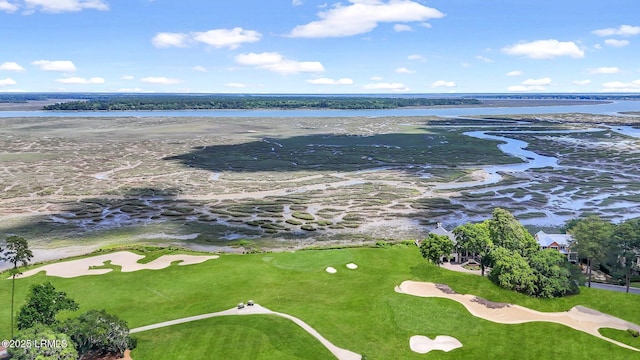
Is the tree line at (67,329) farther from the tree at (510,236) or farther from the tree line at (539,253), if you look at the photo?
the tree at (510,236)

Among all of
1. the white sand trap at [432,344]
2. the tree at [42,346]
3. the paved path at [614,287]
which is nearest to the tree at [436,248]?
the white sand trap at [432,344]

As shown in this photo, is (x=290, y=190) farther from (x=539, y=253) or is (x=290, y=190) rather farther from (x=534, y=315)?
(x=534, y=315)

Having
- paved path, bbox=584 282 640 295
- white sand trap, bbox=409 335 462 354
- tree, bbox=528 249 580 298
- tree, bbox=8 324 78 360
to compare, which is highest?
tree, bbox=8 324 78 360

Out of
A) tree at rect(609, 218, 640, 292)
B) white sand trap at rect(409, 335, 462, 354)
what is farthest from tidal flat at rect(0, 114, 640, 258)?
white sand trap at rect(409, 335, 462, 354)

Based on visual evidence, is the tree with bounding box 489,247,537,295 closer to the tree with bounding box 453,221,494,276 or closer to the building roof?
the tree with bounding box 453,221,494,276

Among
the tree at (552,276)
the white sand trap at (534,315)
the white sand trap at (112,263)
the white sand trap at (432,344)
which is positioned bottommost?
the white sand trap at (432,344)

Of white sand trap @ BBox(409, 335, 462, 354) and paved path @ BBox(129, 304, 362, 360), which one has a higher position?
paved path @ BBox(129, 304, 362, 360)

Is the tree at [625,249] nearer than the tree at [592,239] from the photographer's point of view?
Yes

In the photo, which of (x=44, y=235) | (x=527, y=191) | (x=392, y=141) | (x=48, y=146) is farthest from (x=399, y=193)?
(x=48, y=146)
